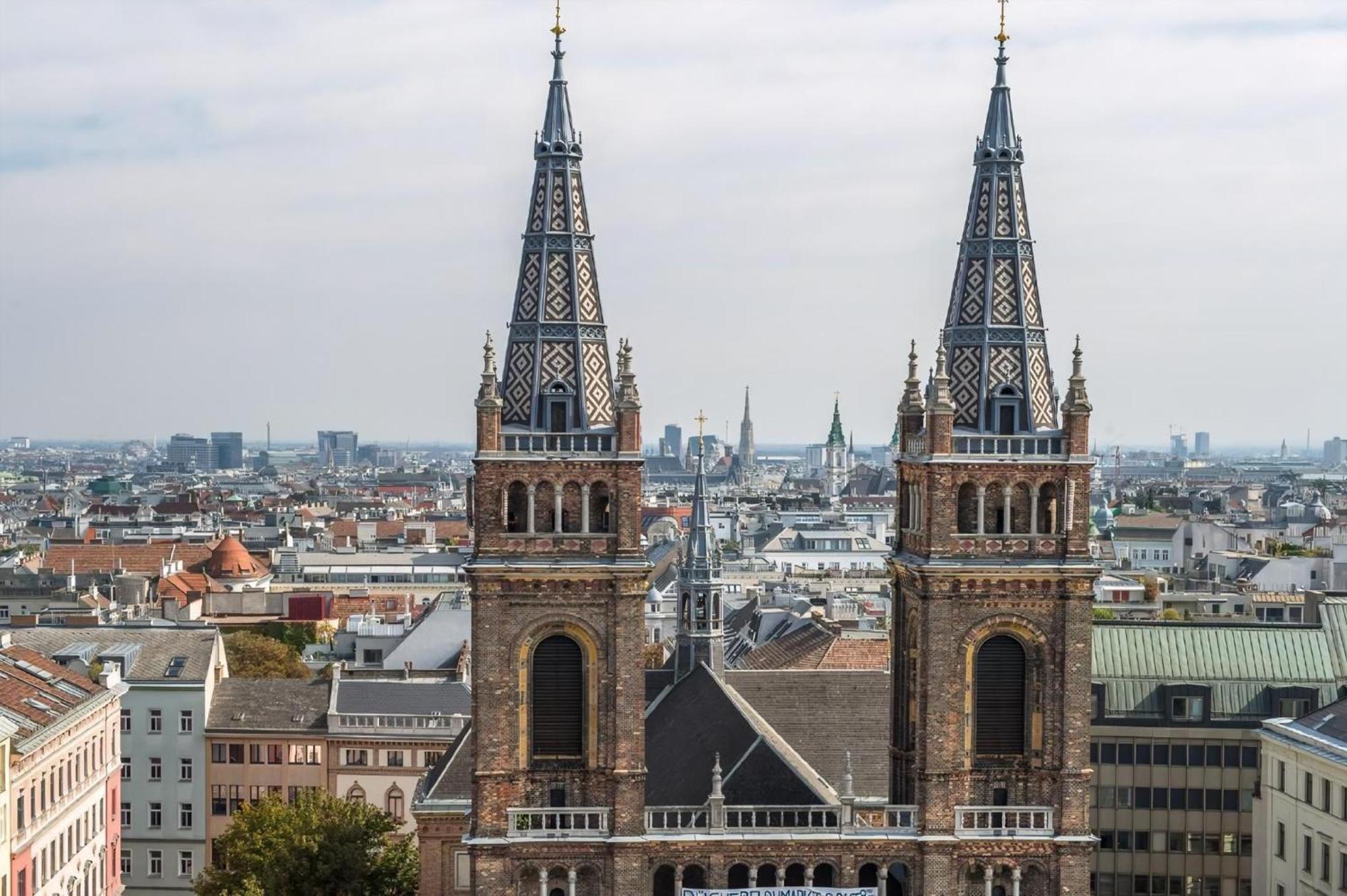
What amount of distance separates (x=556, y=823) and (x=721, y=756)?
37.2ft

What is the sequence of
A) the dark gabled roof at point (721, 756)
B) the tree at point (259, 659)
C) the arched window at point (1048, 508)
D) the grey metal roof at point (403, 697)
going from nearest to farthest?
the arched window at point (1048, 508), the dark gabled roof at point (721, 756), the grey metal roof at point (403, 697), the tree at point (259, 659)

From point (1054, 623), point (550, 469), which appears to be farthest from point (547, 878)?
point (1054, 623)

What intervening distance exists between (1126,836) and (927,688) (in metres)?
41.3

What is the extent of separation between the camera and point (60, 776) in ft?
327

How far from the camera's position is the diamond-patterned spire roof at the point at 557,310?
7062 centimetres

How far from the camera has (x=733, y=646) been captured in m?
168

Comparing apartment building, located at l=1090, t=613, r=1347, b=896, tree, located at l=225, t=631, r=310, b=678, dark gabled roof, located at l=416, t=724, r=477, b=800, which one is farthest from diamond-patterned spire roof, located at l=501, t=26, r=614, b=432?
tree, located at l=225, t=631, r=310, b=678

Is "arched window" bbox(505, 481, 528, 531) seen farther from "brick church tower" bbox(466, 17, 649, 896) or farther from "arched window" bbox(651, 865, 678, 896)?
"arched window" bbox(651, 865, 678, 896)

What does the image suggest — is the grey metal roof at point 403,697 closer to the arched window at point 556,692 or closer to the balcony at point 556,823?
the arched window at point 556,692

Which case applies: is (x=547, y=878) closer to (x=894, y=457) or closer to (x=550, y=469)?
(x=550, y=469)

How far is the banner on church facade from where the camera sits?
230 ft

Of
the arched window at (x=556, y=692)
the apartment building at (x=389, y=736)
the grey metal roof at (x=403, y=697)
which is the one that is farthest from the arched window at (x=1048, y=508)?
the grey metal roof at (x=403, y=697)

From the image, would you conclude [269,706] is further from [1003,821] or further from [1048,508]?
[1048,508]

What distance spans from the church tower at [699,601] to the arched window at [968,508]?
35.8 metres
